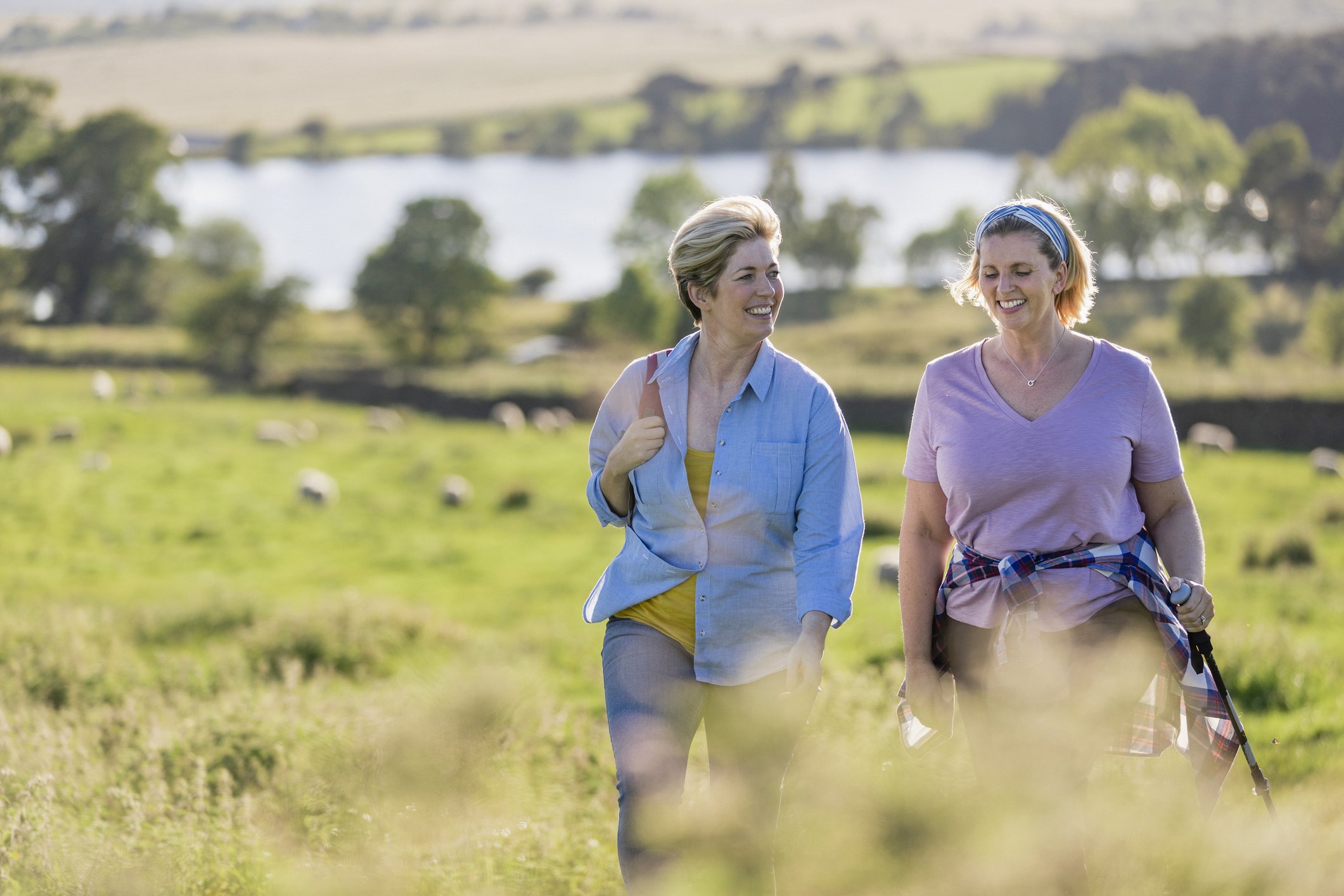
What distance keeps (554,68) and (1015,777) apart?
17026 cm

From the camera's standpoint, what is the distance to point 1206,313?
54.9 meters

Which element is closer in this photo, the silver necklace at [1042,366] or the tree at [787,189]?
the silver necklace at [1042,366]

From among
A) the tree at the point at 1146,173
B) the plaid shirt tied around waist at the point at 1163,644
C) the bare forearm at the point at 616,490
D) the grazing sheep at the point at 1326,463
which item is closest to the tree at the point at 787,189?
the tree at the point at 1146,173

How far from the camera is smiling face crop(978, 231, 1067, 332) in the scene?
3664 millimetres

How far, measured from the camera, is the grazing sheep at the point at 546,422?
37.3 m

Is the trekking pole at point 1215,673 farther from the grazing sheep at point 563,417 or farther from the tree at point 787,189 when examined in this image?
the tree at point 787,189

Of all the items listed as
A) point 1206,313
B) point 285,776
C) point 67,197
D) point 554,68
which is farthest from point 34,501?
point 554,68

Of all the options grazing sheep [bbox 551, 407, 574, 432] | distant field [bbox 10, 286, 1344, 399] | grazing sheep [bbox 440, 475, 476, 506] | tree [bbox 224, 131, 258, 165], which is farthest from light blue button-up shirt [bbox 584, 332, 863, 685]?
tree [bbox 224, 131, 258, 165]

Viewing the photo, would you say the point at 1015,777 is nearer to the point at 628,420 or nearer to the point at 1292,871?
the point at 1292,871

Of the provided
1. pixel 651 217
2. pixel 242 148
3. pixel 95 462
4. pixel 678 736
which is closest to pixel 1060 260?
pixel 678 736

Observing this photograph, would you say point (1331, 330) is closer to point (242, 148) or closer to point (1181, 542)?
point (1181, 542)

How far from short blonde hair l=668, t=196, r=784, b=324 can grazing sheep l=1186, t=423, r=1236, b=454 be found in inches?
1227

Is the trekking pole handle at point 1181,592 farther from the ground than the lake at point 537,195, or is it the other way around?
the lake at point 537,195

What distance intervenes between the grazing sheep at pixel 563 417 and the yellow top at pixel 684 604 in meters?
33.8
